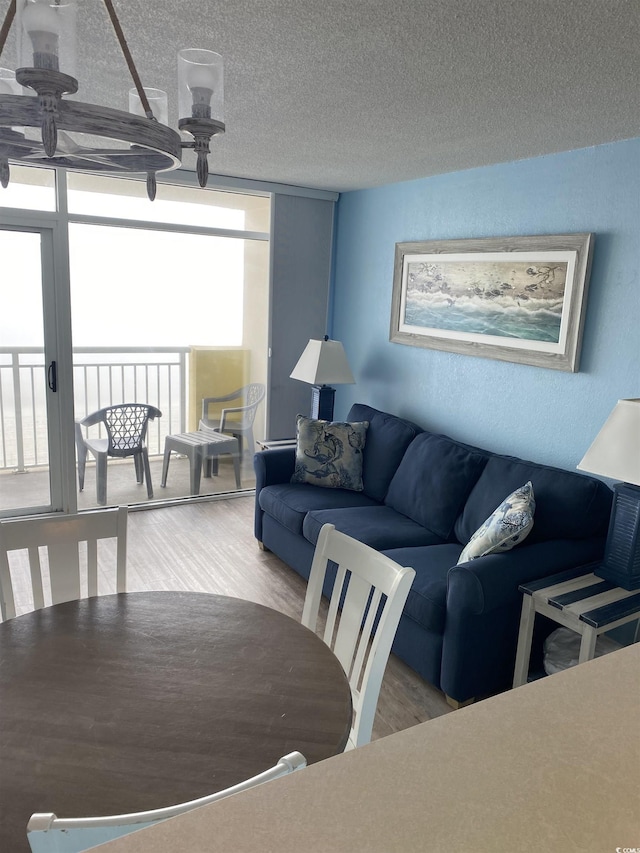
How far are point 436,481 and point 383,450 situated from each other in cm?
61

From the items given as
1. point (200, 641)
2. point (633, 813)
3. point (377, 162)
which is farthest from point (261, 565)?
point (633, 813)

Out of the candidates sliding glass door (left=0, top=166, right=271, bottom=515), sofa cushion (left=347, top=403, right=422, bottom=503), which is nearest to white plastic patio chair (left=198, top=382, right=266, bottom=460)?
sliding glass door (left=0, top=166, right=271, bottom=515)

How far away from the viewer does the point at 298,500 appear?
3.76 metres

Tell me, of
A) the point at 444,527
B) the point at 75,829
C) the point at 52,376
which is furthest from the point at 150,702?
the point at 52,376

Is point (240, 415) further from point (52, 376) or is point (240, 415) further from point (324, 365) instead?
point (52, 376)

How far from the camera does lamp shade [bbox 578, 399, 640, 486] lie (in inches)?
89.4

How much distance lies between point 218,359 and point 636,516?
3328mm

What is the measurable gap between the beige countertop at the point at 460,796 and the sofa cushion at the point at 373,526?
7.78ft

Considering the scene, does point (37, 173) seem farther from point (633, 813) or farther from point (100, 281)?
point (633, 813)

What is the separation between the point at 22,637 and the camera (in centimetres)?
173

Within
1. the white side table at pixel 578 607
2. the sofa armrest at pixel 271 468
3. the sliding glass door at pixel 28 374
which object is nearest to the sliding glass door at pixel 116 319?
the sliding glass door at pixel 28 374

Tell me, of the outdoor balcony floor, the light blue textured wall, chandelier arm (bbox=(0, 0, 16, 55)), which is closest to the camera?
chandelier arm (bbox=(0, 0, 16, 55))

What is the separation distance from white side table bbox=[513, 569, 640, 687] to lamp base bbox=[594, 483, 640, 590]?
4cm

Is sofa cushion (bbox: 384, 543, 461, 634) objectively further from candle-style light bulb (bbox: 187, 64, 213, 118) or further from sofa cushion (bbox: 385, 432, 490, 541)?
candle-style light bulb (bbox: 187, 64, 213, 118)
